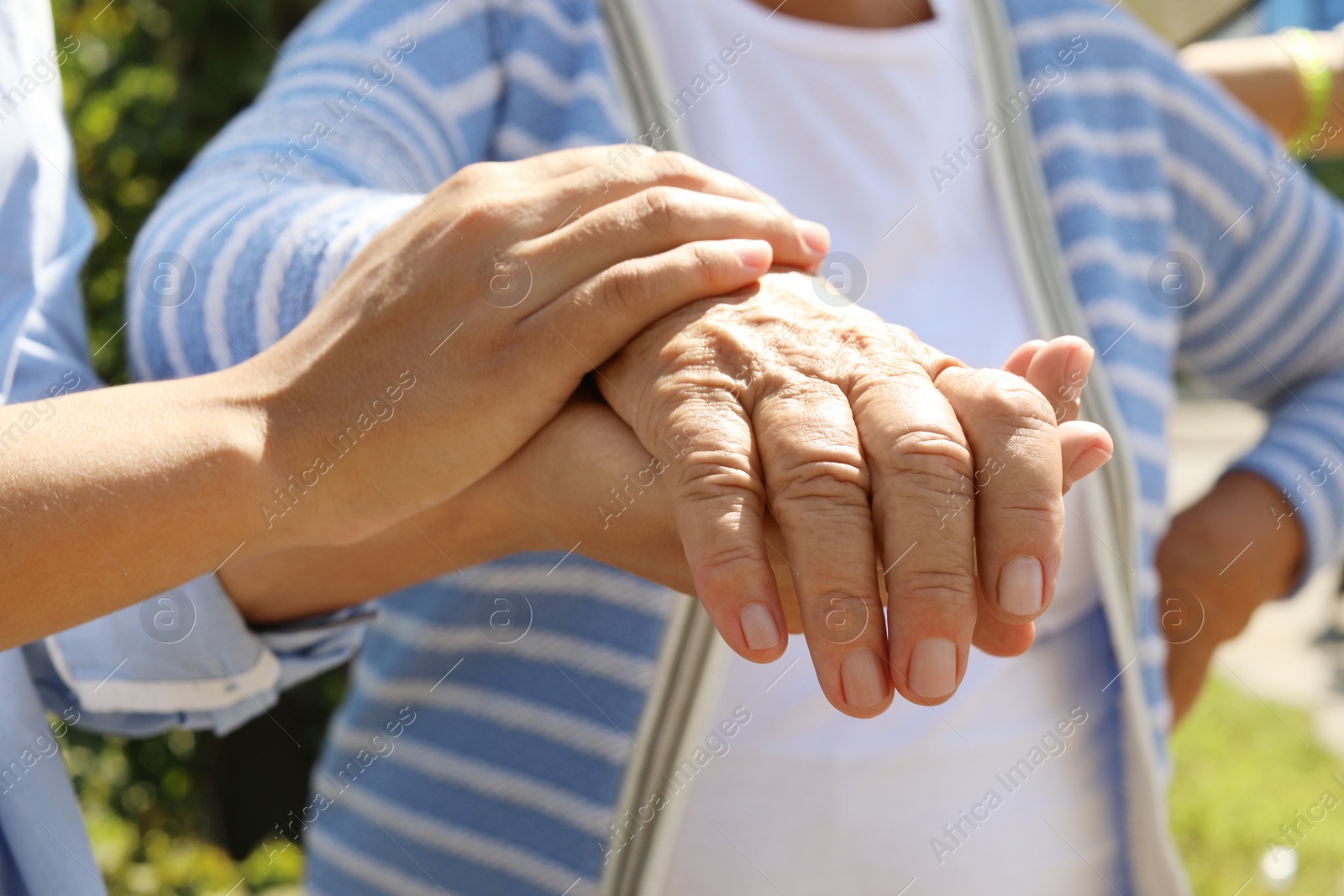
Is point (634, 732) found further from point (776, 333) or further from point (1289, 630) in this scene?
point (1289, 630)

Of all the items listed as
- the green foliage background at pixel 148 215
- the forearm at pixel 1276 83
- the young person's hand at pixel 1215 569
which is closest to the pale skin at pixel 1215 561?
the young person's hand at pixel 1215 569

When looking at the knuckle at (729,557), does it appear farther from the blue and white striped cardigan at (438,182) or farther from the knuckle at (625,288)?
the blue and white striped cardigan at (438,182)

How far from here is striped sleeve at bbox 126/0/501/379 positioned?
975mm

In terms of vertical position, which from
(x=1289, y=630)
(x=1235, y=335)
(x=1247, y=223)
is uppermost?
(x=1247, y=223)

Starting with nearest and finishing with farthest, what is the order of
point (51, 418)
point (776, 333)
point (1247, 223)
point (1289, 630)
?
1. point (51, 418)
2. point (776, 333)
3. point (1247, 223)
4. point (1289, 630)

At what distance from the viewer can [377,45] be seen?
121 cm

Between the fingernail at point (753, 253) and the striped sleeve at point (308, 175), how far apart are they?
1.03ft

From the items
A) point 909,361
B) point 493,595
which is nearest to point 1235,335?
point 909,361

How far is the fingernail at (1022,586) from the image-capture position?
2.29ft

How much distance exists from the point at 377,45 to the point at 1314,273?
1408mm

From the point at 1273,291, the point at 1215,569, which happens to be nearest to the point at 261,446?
the point at 1215,569

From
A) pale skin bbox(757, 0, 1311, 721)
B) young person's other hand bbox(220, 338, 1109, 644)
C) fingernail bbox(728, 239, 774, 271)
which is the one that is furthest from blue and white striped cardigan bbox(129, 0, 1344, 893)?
fingernail bbox(728, 239, 774, 271)

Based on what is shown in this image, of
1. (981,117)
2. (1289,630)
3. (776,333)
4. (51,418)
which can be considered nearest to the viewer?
(51,418)

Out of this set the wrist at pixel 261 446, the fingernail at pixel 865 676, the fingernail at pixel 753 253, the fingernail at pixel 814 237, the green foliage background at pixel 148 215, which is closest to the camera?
the fingernail at pixel 865 676
